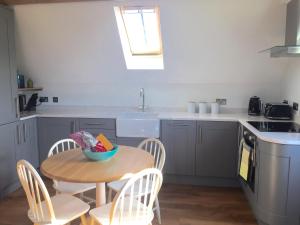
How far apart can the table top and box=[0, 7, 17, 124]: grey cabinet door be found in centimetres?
120

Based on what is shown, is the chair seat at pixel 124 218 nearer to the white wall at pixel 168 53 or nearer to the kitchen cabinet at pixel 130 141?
the kitchen cabinet at pixel 130 141

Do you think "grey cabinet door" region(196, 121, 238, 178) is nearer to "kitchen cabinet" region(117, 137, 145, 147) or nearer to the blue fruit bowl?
"kitchen cabinet" region(117, 137, 145, 147)

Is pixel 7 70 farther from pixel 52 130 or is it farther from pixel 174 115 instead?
pixel 174 115

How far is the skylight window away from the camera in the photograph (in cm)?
335

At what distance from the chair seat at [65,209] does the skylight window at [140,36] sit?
2109 mm

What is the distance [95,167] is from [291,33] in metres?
2.31

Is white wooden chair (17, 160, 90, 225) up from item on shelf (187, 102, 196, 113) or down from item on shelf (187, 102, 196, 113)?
down

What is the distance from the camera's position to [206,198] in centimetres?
307

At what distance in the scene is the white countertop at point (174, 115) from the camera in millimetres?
2258

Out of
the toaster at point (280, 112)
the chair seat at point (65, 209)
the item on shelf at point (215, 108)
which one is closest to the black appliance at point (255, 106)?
the toaster at point (280, 112)

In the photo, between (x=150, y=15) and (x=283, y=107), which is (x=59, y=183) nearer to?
(x=150, y=15)

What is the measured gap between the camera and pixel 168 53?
11.4ft

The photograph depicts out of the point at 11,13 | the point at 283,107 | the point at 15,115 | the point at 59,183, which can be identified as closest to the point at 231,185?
the point at 283,107

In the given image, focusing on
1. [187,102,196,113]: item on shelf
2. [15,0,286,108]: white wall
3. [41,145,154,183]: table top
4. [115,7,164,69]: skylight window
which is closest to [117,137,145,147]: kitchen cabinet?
[15,0,286,108]: white wall
